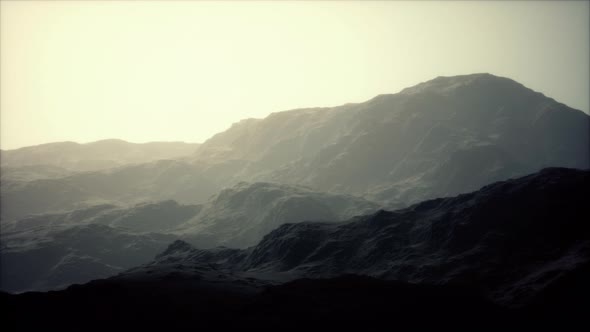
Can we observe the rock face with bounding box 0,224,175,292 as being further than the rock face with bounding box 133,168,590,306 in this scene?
Yes

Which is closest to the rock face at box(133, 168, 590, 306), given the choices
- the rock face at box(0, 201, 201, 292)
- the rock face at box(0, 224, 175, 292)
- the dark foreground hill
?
the dark foreground hill

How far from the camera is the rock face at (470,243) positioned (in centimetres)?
4838

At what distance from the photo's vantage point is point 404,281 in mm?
44031

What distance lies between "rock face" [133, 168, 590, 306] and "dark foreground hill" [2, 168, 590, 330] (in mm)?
208

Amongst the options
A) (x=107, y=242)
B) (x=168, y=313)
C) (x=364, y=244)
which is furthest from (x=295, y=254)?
(x=107, y=242)

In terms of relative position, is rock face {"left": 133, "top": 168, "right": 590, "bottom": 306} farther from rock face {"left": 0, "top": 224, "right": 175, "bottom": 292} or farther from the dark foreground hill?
rock face {"left": 0, "top": 224, "right": 175, "bottom": 292}

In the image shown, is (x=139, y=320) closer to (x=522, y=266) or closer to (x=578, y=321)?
(x=578, y=321)

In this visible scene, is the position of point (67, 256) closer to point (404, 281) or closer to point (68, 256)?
point (68, 256)

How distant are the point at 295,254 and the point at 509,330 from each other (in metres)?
52.6

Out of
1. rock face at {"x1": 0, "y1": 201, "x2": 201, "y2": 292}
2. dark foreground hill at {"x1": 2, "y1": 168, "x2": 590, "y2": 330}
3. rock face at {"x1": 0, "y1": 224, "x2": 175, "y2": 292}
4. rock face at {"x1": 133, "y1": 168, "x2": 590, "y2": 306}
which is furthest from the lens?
rock face at {"x1": 0, "y1": 201, "x2": 201, "y2": 292}

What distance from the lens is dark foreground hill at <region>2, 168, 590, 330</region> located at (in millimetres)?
29672

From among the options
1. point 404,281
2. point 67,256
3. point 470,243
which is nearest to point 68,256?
point 67,256

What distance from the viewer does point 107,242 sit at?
192 meters

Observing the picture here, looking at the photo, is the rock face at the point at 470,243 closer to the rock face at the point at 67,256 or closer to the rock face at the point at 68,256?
the rock face at the point at 68,256
